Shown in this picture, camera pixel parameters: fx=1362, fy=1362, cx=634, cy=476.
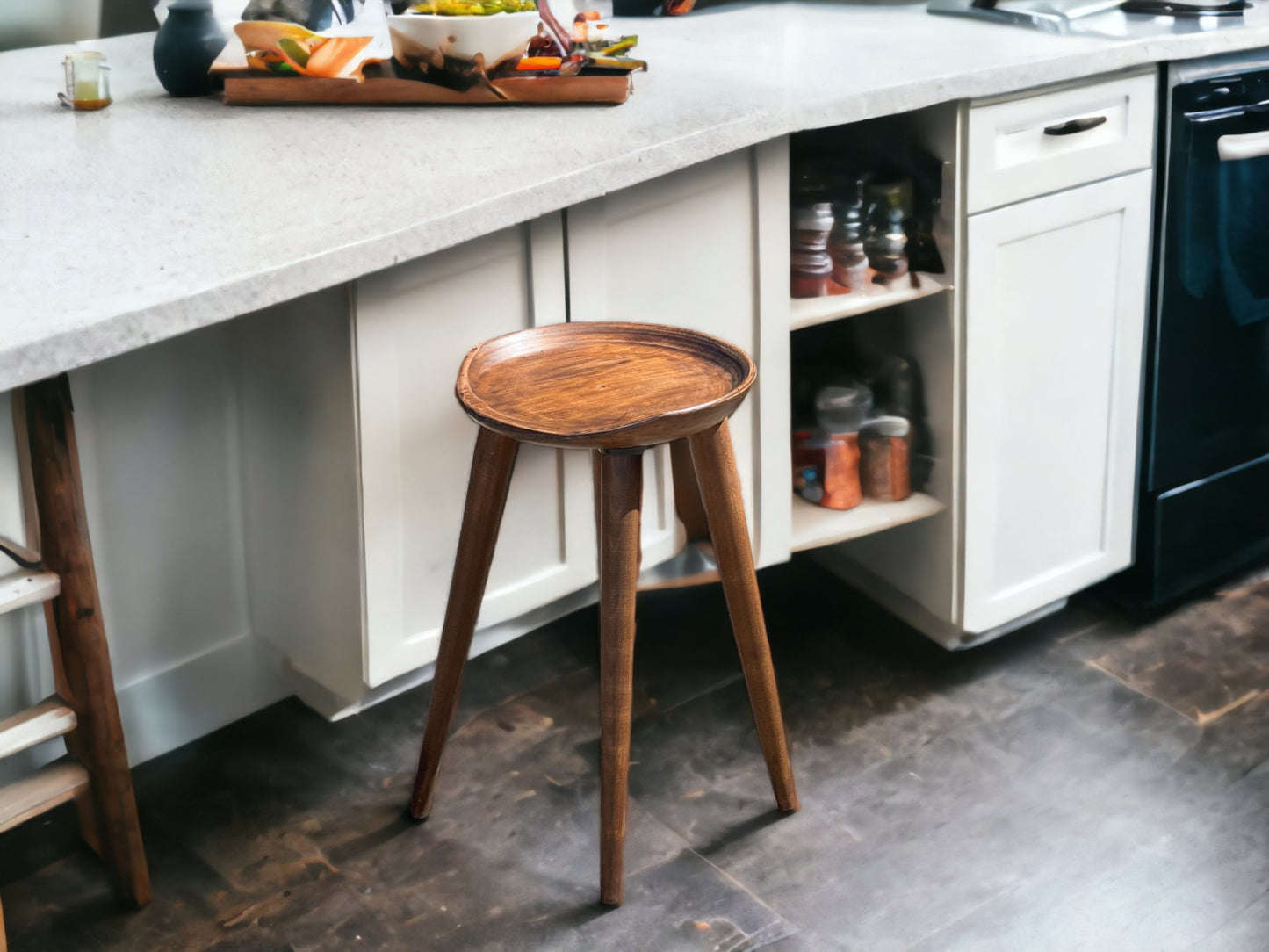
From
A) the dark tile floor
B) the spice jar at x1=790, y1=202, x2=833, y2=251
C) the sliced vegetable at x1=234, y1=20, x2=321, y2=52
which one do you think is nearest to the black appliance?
the dark tile floor

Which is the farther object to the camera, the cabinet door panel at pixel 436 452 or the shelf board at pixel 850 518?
the shelf board at pixel 850 518

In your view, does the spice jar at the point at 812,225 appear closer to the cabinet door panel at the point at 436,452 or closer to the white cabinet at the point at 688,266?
the white cabinet at the point at 688,266

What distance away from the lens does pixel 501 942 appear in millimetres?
1678

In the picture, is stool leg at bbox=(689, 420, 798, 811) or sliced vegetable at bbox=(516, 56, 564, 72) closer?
stool leg at bbox=(689, 420, 798, 811)

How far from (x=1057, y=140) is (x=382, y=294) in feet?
3.52

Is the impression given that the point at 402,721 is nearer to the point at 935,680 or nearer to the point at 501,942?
the point at 501,942

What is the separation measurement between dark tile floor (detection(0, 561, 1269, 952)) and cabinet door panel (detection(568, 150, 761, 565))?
395 millimetres

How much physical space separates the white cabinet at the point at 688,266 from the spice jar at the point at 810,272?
111mm

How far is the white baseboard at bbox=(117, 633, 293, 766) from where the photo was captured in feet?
6.45

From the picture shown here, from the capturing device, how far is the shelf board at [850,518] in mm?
2104

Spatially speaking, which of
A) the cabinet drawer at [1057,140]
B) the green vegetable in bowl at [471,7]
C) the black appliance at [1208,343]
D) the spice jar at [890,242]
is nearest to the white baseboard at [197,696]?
the green vegetable in bowl at [471,7]

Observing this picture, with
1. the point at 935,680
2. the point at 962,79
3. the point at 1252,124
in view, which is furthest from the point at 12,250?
the point at 1252,124

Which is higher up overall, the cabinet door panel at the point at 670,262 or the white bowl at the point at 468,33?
the white bowl at the point at 468,33

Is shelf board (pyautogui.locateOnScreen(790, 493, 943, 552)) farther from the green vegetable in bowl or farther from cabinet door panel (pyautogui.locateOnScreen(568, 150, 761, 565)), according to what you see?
the green vegetable in bowl
